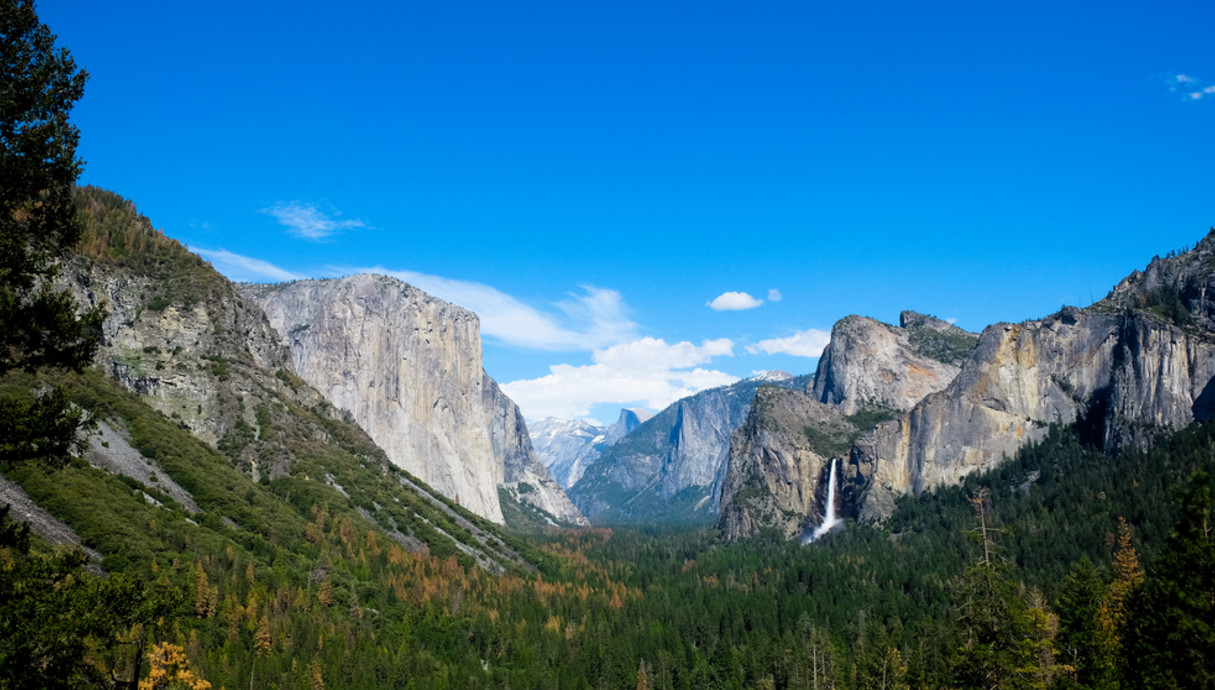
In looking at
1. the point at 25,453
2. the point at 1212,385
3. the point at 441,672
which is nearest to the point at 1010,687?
the point at 25,453

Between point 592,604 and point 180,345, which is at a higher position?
point 180,345

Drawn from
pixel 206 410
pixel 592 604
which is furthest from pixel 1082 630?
pixel 206 410

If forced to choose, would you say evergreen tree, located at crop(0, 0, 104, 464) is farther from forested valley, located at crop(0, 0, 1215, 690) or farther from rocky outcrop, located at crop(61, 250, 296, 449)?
→ rocky outcrop, located at crop(61, 250, 296, 449)

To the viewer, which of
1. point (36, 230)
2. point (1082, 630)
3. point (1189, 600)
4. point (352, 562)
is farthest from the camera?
point (352, 562)

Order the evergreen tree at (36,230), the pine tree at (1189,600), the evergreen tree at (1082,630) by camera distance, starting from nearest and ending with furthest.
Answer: the evergreen tree at (36,230) < the pine tree at (1189,600) < the evergreen tree at (1082,630)

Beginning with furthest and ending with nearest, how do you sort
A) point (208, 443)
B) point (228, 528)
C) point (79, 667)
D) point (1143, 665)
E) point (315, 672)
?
1. point (208, 443)
2. point (228, 528)
3. point (315, 672)
4. point (1143, 665)
5. point (79, 667)

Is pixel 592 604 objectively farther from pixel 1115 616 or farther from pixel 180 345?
pixel 180 345

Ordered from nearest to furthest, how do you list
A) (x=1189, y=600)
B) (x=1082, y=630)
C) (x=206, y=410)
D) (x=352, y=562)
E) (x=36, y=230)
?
(x=36, y=230) → (x=1189, y=600) → (x=1082, y=630) → (x=352, y=562) → (x=206, y=410)

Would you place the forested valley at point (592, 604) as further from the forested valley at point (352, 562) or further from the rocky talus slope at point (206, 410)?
the rocky talus slope at point (206, 410)

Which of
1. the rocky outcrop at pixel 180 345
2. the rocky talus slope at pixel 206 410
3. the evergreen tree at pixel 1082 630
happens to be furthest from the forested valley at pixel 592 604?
the rocky outcrop at pixel 180 345

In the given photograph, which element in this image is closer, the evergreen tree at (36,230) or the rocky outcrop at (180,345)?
the evergreen tree at (36,230)

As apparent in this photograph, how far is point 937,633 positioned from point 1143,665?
4689 cm

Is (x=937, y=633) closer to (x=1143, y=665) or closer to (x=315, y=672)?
(x=1143, y=665)

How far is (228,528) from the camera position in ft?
315
